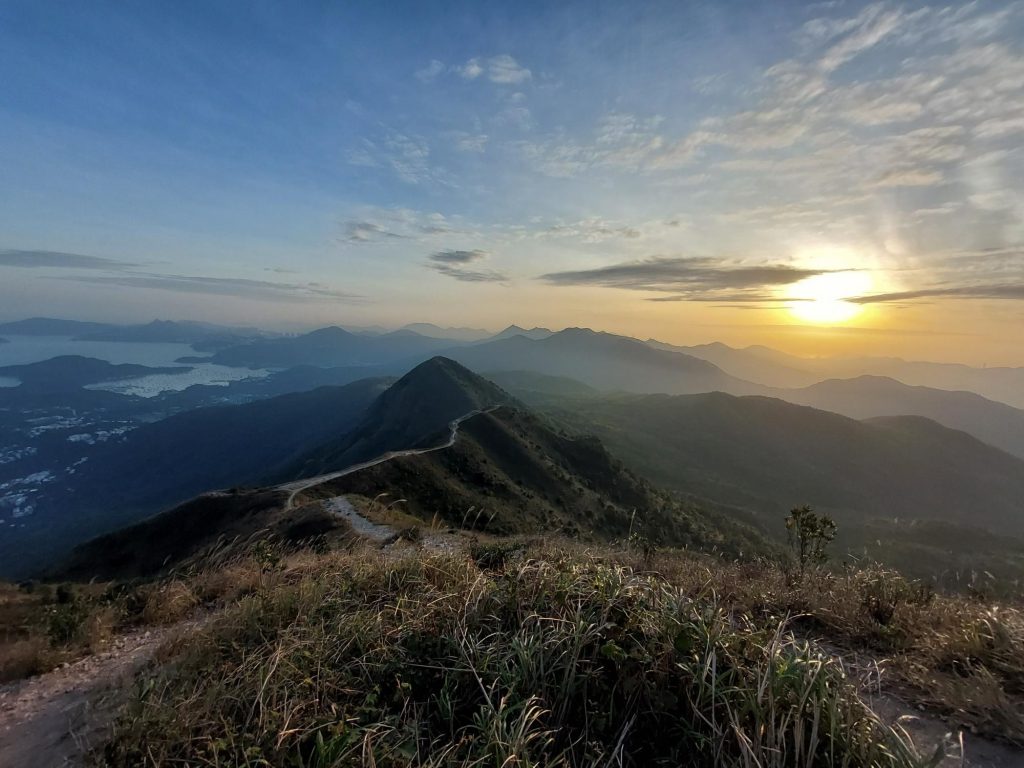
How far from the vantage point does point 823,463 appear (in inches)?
5290

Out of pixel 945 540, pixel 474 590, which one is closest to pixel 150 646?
pixel 474 590

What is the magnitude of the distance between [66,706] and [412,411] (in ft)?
348

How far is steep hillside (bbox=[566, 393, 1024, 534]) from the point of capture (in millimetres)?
115812

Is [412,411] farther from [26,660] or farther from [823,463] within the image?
[823,463]

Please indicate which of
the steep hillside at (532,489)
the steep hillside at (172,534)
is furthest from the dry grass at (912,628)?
the steep hillside at (172,534)

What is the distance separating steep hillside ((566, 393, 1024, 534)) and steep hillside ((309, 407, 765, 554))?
133 ft

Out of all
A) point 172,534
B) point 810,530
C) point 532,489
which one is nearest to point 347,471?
point 172,534

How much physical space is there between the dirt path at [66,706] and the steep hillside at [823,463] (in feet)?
348

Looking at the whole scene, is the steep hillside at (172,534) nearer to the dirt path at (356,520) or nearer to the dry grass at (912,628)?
the dirt path at (356,520)

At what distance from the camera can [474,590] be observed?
15.3 feet

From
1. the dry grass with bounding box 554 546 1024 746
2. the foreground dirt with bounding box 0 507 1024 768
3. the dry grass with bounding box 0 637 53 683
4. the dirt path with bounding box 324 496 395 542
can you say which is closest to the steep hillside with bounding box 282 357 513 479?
the dirt path with bounding box 324 496 395 542

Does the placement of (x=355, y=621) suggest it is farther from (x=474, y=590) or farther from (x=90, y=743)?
(x=90, y=743)

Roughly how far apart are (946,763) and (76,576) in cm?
4933

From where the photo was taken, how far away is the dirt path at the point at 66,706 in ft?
12.6
